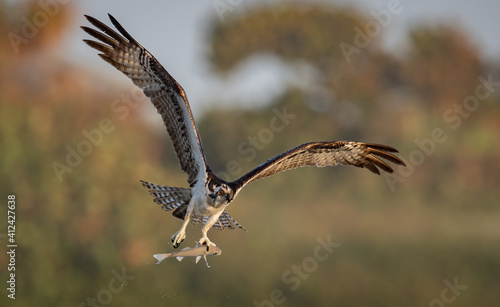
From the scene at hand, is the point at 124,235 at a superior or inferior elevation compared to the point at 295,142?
inferior

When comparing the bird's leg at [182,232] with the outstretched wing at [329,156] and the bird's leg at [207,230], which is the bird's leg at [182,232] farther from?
the outstretched wing at [329,156]

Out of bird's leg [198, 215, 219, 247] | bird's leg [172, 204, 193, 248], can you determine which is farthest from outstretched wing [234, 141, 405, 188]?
bird's leg [172, 204, 193, 248]

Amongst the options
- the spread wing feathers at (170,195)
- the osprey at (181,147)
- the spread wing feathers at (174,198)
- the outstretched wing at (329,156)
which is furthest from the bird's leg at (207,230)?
the outstretched wing at (329,156)

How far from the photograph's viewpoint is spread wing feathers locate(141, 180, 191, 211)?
9.05 metres

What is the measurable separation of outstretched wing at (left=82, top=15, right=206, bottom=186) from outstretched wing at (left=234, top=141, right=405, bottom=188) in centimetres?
72

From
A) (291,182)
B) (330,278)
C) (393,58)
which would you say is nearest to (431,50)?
(393,58)

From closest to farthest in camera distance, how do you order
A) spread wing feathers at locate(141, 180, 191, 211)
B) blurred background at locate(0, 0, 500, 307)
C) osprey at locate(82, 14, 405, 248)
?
osprey at locate(82, 14, 405, 248)
spread wing feathers at locate(141, 180, 191, 211)
blurred background at locate(0, 0, 500, 307)

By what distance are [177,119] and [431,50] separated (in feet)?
62.5

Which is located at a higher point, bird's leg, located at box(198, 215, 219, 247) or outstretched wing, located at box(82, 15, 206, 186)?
outstretched wing, located at box(82, 15, 206, 186)

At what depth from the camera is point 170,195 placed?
911cm

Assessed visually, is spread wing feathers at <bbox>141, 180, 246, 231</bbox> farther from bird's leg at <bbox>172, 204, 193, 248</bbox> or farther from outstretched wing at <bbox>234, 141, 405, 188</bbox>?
outstretched wing at <bbox>234, 141, 405, 188</bbox>

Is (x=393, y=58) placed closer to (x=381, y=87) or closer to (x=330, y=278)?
(x=381, y=87)

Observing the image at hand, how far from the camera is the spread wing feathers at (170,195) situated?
29.7 ft

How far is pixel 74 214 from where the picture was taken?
19812 millimetres
